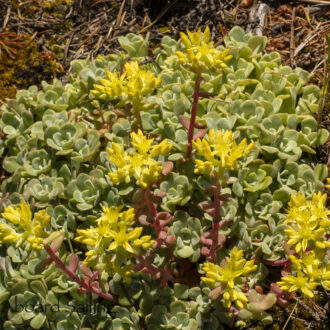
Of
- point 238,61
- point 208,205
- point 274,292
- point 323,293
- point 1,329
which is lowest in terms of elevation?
point 1,329

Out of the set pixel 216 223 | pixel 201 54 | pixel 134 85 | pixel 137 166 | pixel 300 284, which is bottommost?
pixel 300 284

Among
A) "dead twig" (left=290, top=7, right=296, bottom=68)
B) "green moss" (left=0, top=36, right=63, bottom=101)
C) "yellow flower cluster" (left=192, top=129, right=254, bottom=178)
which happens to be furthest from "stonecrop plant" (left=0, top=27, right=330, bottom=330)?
"green moss" (left=0, top=36, right=63, bottom=101)

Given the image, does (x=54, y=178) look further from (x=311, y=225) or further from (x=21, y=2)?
(x=21, y=2)

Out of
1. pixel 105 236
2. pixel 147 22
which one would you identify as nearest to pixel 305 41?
pixel 147 22

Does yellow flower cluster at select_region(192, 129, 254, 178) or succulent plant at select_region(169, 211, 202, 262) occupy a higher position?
yellow flower cluster at select_region(192, 129, 254, 178)

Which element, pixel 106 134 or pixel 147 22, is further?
pixel 147 22

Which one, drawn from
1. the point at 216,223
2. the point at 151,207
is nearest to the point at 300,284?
the point at 216,223

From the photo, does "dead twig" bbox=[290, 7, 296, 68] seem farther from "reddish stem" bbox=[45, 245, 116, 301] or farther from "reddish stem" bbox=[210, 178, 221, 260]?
"reddish stem" bbox=[45, 245, 116, 301]

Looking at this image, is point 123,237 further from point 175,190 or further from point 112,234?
point 175,190
